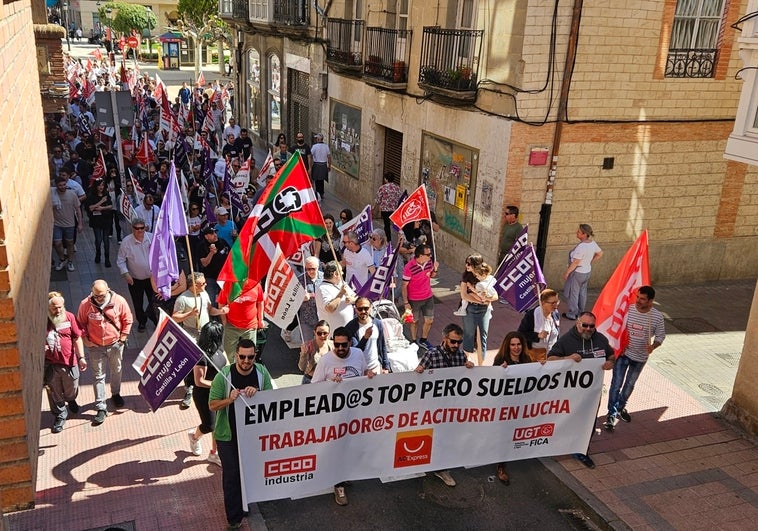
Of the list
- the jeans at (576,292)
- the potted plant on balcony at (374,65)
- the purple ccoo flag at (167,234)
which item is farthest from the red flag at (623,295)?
the potted plant on balcony at (374,65)

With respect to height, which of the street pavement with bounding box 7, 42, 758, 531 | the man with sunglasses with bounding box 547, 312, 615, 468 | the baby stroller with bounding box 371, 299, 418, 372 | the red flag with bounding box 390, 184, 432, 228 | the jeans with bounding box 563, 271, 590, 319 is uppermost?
the red flag with bounding box 390, 184, 432, 228

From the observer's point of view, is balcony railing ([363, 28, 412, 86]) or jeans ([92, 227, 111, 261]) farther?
balcony railing ([363, 28, 412, 86])

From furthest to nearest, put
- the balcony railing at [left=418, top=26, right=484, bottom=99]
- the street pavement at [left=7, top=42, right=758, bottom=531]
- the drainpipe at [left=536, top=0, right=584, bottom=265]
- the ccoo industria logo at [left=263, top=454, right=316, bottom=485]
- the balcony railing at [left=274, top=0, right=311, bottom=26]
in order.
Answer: the balcony railing at [left=274, top=0, right=311, bottom=26]
the balcony railing at [left=418, top=26, right=484, bottom=99]
the drainpipe at [left=536, top=0, right=584, bottom=265]
the street pavement at [left=7, top=42, right=758, bottom=531]
the ccoo industria logo at [left=263, top=454, right=316, bottom=485]

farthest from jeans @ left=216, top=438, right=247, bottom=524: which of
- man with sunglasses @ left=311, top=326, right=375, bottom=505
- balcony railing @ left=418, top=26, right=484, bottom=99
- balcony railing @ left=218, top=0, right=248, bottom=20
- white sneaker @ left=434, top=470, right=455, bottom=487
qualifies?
balcony railing @ left=218, top=0, right=248, bottom=20

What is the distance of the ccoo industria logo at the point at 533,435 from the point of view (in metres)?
7.37

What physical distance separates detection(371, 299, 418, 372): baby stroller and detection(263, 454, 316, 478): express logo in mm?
1697

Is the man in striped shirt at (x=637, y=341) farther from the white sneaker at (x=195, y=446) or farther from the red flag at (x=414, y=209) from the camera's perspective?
the white sneaker at (x=195, y=446)

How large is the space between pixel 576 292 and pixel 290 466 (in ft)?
22.0

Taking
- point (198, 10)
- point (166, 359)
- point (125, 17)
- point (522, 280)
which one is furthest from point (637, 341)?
point (125, 17)

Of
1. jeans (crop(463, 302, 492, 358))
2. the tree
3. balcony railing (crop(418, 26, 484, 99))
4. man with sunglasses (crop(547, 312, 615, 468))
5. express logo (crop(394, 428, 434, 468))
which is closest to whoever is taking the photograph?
express logo (crop(394, 428, 434, 468))

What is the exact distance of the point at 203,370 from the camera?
22.6 feet

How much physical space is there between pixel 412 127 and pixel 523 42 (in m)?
4.33

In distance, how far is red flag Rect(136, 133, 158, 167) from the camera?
687 inches

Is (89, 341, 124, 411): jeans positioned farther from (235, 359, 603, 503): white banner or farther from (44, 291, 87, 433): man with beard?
(235, 359, 603, 503): white banner
